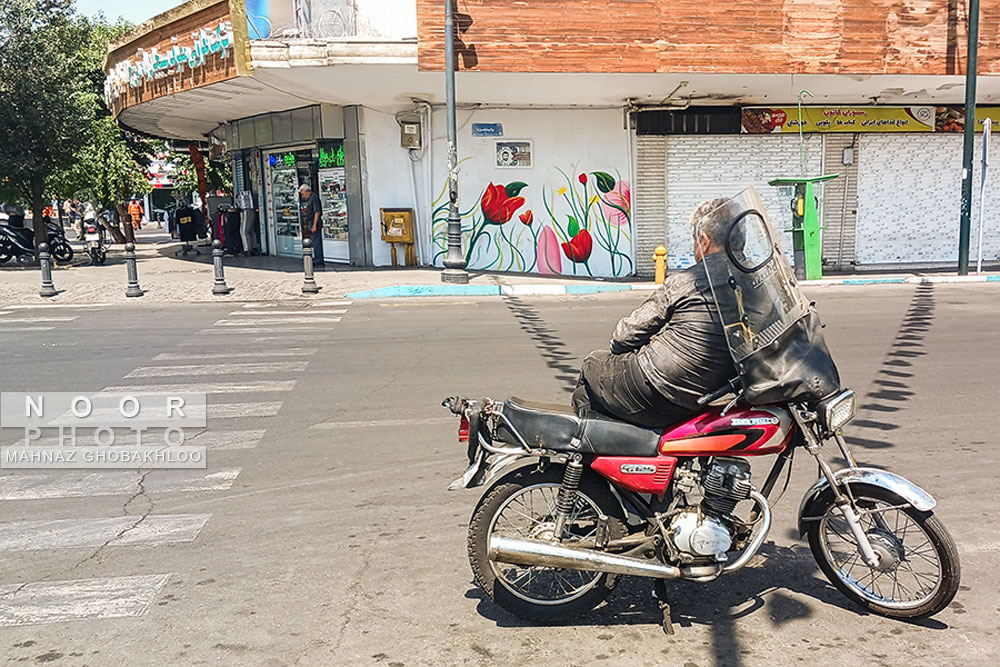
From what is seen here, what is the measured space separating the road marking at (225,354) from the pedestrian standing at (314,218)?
32.8 feet

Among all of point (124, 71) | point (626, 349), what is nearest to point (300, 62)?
point (124, 71)

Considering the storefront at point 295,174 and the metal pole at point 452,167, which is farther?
the storefront at point 295,174

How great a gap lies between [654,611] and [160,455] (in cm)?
404

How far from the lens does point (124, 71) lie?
19.4 m

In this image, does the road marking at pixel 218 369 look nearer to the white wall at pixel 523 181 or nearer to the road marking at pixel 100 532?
the road marking at pixel 100 532

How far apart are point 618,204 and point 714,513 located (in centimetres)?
1646

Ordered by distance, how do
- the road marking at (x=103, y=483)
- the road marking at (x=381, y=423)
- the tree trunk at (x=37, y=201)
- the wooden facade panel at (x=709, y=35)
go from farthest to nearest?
the tree trunk at (x=37, y=201), the wooden facade panel at (x=709, y=35), the road marking at (x=381, y=423), the road marking at (x=103, y=483)

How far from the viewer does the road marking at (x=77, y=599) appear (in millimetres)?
3830

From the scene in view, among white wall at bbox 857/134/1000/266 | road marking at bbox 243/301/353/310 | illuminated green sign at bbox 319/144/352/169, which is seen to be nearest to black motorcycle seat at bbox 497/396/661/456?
road marking at bbox 243/301/353/310

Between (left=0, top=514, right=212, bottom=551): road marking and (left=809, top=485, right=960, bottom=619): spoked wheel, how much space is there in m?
3.37

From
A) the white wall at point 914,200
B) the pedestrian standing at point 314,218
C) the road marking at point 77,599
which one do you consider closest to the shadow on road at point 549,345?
the road marking at point 77,599

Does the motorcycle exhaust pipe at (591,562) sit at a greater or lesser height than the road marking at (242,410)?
greater

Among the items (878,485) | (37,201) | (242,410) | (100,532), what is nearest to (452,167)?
(242,410)

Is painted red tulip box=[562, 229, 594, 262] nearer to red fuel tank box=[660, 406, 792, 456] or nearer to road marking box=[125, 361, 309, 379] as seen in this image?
road marking box=[125, 361, 309, 379]
